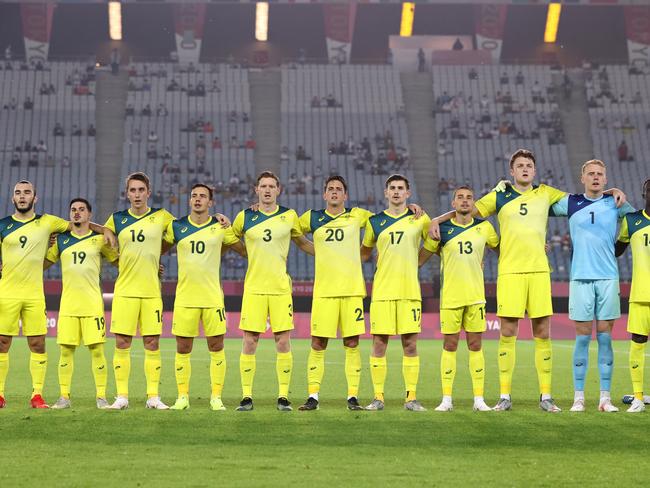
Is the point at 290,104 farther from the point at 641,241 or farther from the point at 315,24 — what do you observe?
the point at 641,241

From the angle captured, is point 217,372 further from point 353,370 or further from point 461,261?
point 461,261

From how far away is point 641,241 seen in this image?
35.7ft

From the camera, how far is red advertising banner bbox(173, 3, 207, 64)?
4738 cm

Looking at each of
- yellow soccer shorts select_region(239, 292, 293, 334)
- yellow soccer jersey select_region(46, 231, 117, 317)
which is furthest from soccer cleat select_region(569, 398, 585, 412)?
yellow soccer jersey select_region(46, 231, 117, 317)

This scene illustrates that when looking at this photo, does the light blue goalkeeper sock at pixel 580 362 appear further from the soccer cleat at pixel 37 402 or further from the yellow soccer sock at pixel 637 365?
the soccer cleat at pixel 37 402

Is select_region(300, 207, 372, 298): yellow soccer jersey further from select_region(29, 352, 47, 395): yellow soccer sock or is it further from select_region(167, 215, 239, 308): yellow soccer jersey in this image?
select_region(29, 352, 47, 395): yellow soccer sock

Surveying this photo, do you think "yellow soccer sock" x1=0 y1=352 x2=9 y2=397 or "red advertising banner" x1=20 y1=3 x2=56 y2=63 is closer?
"yellow soccer sock" x1=0 y1=352 x2=9 y2=397

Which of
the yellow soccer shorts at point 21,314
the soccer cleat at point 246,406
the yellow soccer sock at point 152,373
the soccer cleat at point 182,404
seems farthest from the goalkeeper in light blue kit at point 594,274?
the yellow soccer shorts at point 21,314

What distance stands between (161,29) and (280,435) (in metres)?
41.0

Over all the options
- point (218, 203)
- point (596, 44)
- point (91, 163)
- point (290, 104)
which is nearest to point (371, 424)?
point (218, 203)

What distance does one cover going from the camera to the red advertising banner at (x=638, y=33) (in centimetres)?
4869

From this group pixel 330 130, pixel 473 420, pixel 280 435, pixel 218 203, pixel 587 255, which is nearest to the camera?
pixel 280 435

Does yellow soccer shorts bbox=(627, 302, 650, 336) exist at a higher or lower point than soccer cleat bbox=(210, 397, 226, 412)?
higher

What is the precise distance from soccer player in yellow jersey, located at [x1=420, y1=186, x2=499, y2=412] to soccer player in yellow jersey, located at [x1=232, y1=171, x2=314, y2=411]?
1.50m
